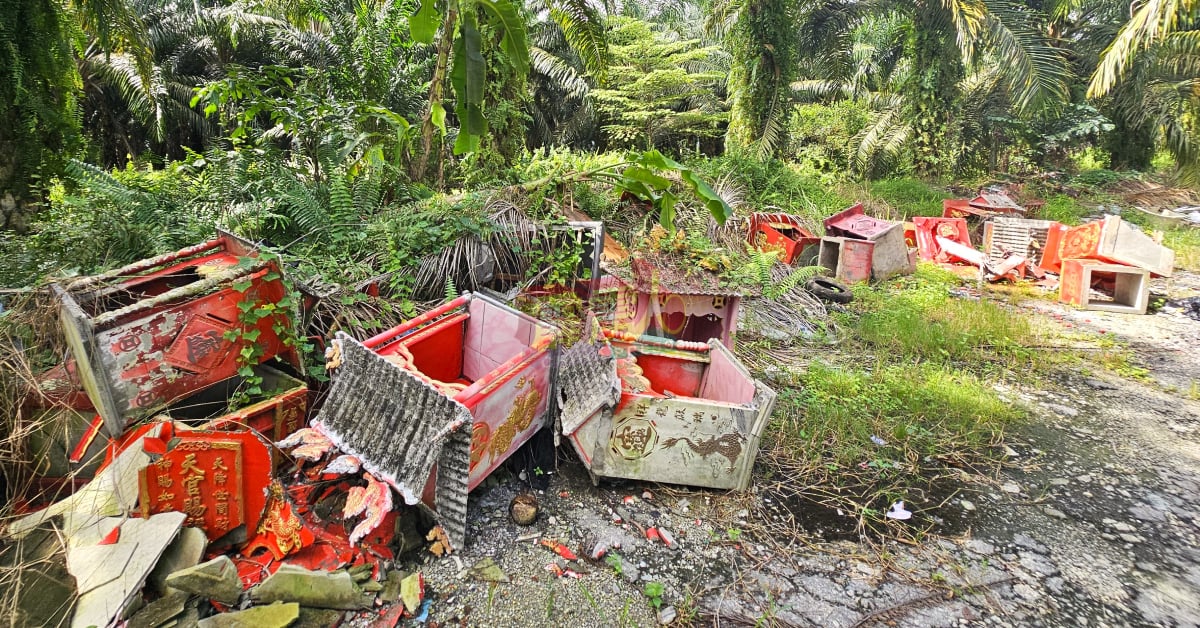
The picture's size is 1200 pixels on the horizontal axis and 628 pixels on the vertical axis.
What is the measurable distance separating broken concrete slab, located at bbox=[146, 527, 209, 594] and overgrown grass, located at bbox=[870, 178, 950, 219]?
1052 centimetres

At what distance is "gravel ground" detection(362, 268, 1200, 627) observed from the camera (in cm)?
240

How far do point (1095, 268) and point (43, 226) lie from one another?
9702 mm

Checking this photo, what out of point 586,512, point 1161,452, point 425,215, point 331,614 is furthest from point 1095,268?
point 331,614

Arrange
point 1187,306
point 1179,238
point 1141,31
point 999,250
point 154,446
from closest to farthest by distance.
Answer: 1. point 154,446
2. point 1187,306
3. point 1141,31
4. point 999,250
5. point 1179,238

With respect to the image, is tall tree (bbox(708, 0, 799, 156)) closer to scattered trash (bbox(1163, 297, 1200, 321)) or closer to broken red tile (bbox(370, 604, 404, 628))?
scattered trash (bbox(1163, 297, 1200, 321))

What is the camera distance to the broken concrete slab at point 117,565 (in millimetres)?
2021

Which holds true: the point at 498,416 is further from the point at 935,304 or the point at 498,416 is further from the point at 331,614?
the point at 935,304

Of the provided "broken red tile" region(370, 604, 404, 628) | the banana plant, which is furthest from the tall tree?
"broken red tile" region(370, 604, 404, 628)

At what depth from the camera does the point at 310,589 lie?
7.26ft

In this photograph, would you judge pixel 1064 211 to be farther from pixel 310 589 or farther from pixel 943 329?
pixel 310 589

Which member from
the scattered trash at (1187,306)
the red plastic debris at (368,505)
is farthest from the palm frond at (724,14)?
the red plastic debris at (368,505)

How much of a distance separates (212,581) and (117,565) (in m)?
0.35

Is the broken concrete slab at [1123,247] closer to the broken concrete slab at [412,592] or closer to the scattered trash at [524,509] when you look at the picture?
the scattered trash at [524,509]

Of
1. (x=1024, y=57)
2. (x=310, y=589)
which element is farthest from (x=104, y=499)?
(x=1024, y=57)
